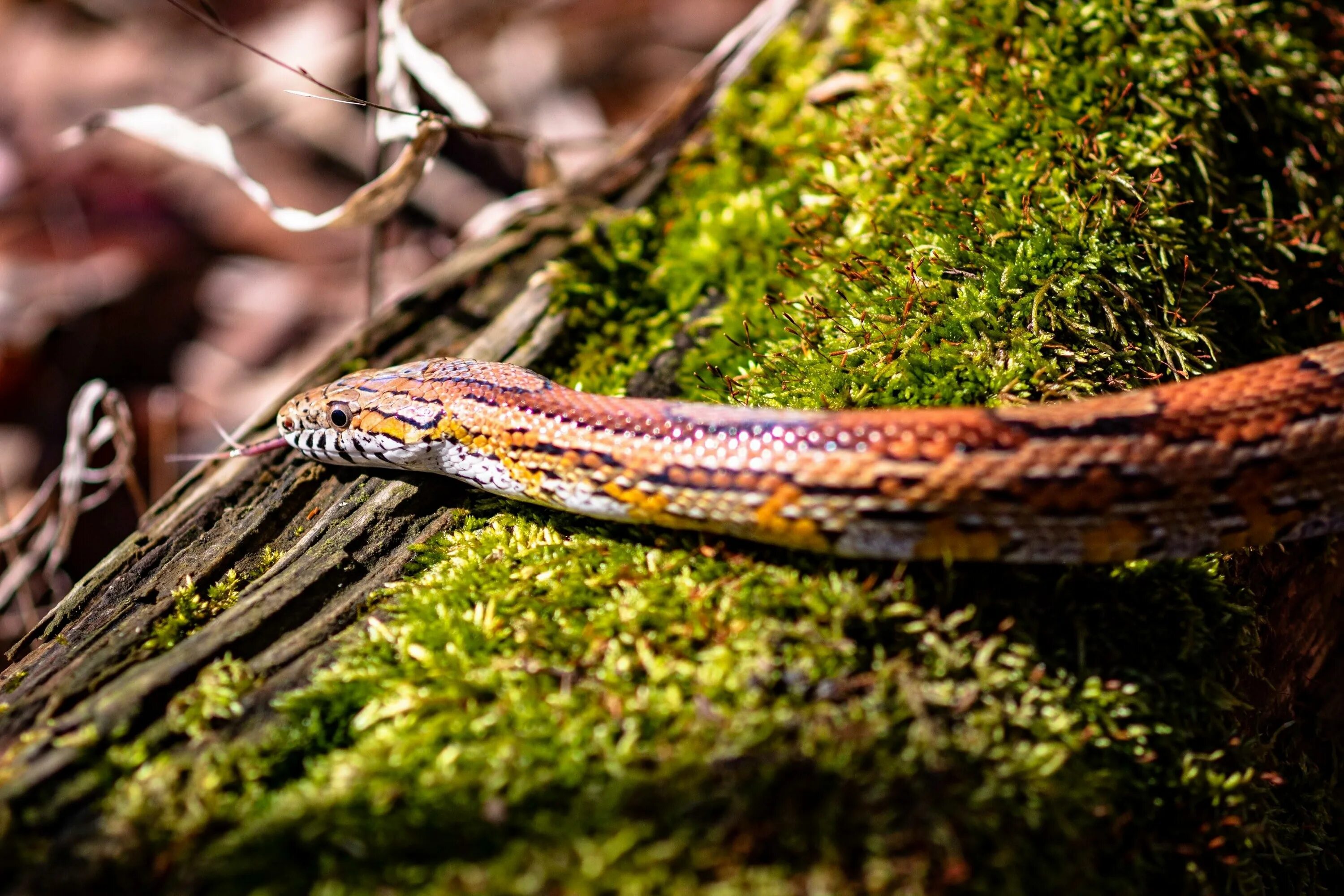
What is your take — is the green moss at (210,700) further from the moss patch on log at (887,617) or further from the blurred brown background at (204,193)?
the blurred brown background at (204,193)

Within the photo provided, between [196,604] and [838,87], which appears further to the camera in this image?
[838,87]

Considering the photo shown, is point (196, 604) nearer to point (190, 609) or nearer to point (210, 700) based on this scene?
point (190, 609)

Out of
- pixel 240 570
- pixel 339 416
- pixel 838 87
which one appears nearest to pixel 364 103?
pixel 339 416

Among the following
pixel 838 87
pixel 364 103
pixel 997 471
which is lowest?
pixel 997 471

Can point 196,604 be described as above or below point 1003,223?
below

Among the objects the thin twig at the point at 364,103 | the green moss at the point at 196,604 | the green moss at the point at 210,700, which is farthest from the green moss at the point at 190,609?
the thin twig at the point at 364,103

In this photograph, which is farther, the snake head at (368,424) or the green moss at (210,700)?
the snake head at (368,424)
